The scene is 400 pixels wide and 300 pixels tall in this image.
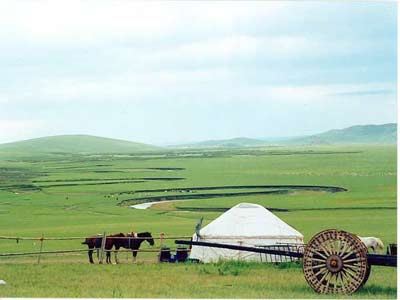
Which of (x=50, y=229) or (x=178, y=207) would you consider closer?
(x=50, y=229)

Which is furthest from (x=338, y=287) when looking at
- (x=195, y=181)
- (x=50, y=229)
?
(x=195, y=181)

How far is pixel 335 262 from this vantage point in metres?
9.92

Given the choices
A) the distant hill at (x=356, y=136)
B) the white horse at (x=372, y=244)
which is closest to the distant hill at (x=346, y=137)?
the distant hill at (x=356, y=136)

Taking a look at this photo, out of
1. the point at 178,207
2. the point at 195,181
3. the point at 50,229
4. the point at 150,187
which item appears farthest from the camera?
the point at 195,181

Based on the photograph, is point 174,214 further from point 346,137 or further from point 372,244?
point 346,137

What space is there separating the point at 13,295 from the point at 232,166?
52328 mm

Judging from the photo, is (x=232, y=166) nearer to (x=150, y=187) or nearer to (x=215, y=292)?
(x=150, y=187)

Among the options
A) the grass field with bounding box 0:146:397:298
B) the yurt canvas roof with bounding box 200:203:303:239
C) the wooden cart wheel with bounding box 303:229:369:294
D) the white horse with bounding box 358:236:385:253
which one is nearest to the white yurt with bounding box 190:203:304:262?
the yurt canvas roof with bounding box 200:203:303:239

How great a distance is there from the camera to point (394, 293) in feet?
34.1

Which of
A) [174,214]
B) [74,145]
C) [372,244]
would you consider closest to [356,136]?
[74,145]

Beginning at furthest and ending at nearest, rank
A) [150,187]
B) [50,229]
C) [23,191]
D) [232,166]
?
[232,166], [150,187], [23,191], [50,229]

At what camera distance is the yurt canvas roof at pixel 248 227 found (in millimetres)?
15406

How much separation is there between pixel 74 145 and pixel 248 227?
119 metres

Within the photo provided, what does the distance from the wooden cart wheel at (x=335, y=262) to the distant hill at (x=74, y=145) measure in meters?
111
